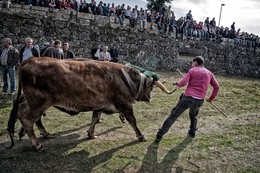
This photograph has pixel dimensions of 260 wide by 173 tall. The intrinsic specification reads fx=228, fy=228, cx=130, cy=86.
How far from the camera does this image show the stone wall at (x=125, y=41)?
12.4 meters

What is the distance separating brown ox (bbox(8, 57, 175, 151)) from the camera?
405 cm

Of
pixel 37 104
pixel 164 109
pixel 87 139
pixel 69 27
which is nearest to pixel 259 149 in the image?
pixel 164 109

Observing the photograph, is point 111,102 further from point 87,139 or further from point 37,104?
point 37,104

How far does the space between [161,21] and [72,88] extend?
46.9ft

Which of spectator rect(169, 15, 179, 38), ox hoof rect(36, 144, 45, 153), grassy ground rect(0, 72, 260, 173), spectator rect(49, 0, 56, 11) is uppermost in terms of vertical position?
spectator rect(49, 0, 56, 11)

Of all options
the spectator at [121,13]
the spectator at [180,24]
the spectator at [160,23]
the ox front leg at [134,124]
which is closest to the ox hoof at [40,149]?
the ox front leg at [134,124]

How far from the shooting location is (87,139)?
5.04m

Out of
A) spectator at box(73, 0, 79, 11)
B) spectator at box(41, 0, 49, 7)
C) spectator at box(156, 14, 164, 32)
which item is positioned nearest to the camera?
spectator at box(41, 0, 49, 7)

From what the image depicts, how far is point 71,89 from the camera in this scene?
423 centimetres

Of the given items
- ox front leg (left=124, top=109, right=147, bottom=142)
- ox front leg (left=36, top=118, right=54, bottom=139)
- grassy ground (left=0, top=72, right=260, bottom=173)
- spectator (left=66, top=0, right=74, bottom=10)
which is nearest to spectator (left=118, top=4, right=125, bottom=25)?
spectator (left=66, top=0, right=74, bottom=10)

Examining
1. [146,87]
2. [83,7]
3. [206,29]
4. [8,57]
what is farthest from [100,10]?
[146,87]

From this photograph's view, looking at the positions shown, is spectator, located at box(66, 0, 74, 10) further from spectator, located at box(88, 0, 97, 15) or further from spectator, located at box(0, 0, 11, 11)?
spectator, located at box(0, 0, 11, 11)

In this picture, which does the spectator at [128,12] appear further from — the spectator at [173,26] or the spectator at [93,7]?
the spectator at [173,26]

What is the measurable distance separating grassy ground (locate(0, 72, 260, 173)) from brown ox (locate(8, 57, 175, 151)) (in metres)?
0.34
